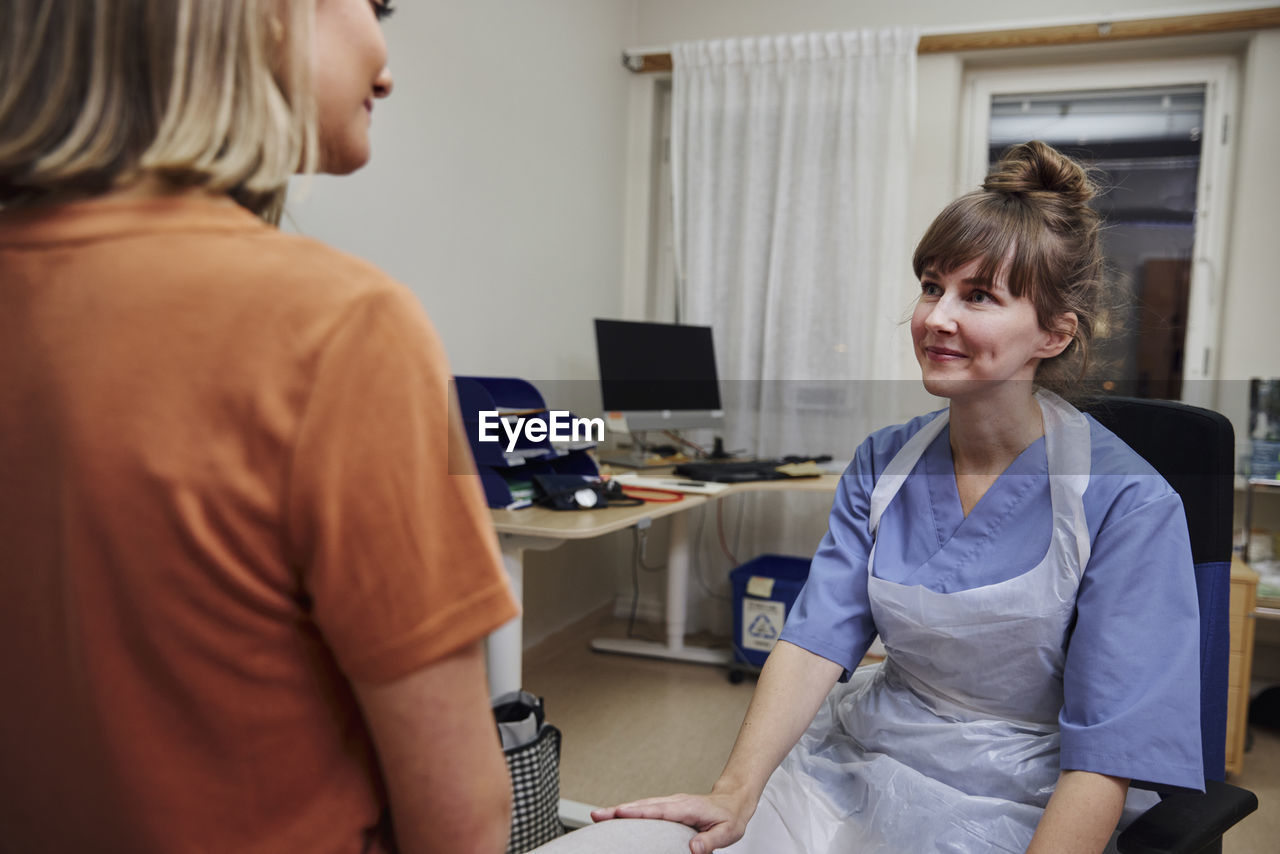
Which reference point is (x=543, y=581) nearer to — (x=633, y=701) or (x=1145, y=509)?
(x=633, y=701)

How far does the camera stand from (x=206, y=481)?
1.23ft

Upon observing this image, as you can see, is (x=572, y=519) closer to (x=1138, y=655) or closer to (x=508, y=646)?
(x=508, y=646)

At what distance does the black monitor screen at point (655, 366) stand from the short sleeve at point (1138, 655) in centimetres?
205

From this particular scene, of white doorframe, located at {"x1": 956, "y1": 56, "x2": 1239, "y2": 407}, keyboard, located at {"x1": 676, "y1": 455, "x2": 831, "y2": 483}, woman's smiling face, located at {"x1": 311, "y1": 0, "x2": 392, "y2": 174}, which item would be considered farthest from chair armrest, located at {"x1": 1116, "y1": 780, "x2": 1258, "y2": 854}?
white doorframe, located at {"x1": 956, "y1": 56, "x2": 1239, "y2": 407}

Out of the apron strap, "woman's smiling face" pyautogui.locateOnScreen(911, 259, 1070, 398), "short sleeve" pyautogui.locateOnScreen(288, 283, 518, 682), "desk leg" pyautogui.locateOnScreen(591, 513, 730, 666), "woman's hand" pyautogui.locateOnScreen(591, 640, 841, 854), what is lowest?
"desk leg" pyautogui.locateOnScreen(591, 513, 730, 666)

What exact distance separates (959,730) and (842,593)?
219 millimetres

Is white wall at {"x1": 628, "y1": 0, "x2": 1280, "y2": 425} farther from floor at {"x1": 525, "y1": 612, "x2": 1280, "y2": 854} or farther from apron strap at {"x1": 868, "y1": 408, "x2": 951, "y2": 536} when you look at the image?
apron strap at {"x1": 868, "y1": 408, "x2": 951, "y2": 536}

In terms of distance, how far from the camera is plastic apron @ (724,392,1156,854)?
0.98m

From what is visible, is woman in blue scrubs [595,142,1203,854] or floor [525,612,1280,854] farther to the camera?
floor [525,612,1280,854]

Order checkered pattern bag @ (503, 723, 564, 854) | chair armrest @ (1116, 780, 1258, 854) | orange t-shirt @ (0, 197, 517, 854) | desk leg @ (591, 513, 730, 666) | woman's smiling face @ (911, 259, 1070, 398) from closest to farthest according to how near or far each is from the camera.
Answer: orange t-shirt @ (0, 197, 517, 854), chair armrest @ (1116, 780, 1258, 854), woman's smiling face @ (911, 259, 1070, 398), checkered pattern bag @ (503, 723, 564, 854), desk leg @ (591, 513, 730, 666)

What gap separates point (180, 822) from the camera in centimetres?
42

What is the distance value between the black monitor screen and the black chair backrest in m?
1.97

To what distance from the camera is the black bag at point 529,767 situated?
166 centimetres

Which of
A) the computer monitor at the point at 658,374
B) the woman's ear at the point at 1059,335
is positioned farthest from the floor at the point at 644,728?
the woman's ear at the point at 1059,335
